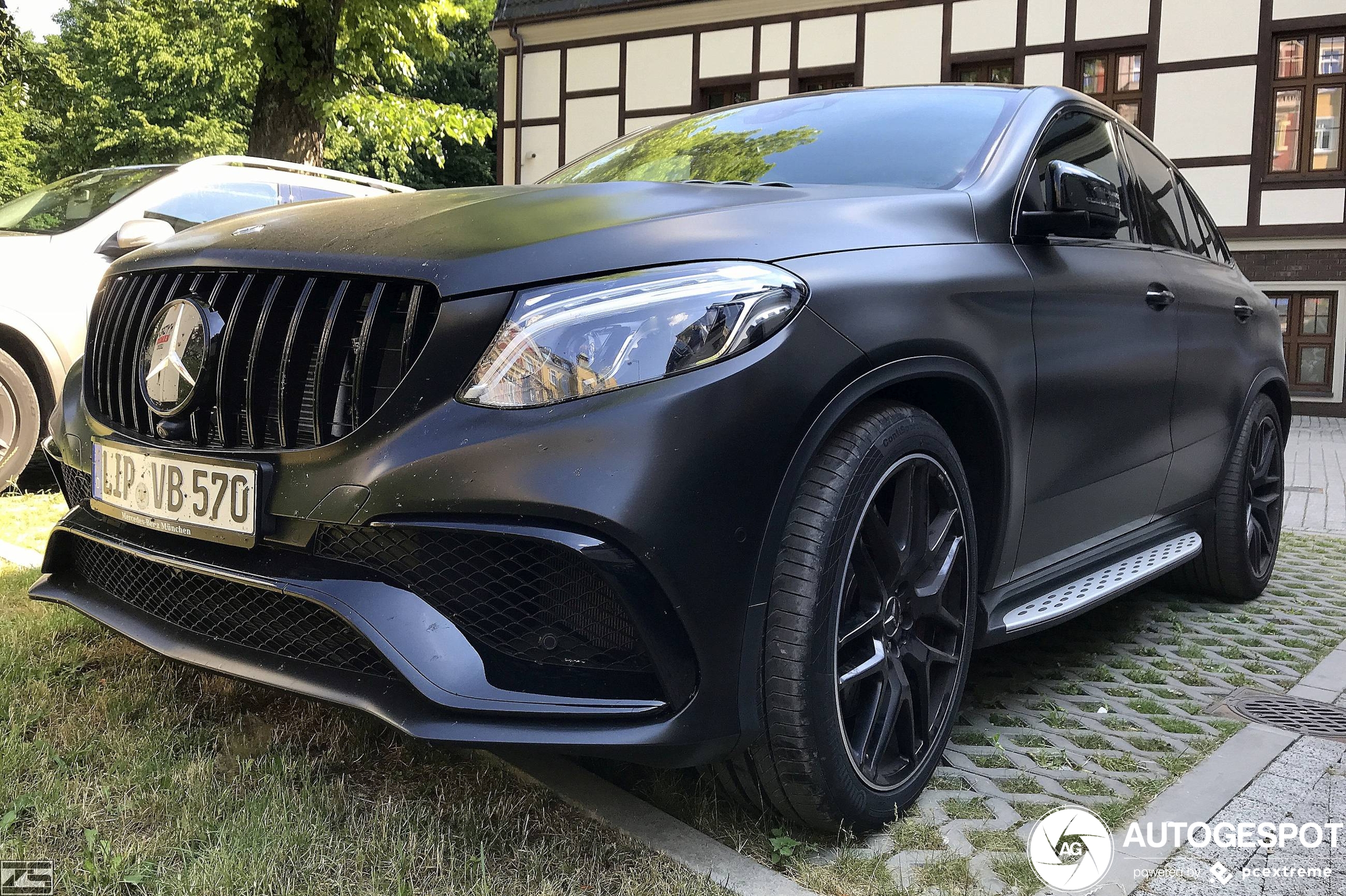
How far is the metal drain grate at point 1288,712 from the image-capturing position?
116 inches

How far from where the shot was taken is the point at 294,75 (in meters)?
10.9

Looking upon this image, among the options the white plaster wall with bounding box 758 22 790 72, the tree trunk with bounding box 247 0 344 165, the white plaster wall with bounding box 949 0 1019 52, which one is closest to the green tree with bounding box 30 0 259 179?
the white plaster wall with bounding box 758 22 790 72

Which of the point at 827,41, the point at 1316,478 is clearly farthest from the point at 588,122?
the point at 1316,478

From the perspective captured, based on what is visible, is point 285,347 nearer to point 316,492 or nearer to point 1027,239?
point 316,492

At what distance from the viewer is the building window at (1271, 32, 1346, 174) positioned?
14.6 meters

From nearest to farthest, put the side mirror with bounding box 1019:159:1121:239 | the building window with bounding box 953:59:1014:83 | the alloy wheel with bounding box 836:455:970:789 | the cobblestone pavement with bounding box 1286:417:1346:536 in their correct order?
the alloy wheel with bounding box 836:455:970:789
the side mirror with bounding box 1019:159:1121:239
the cobblestone pavement with bounding box 1286:417:1346:536
the building window with bounding box 953:59:1014:83

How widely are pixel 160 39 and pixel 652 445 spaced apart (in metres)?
34.0

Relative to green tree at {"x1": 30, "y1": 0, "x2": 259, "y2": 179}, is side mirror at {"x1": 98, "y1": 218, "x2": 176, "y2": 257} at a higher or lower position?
lower

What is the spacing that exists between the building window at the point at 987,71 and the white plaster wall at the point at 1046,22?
1.48 feet

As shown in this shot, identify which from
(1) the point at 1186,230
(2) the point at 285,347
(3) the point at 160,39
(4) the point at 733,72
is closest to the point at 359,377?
(2) the point at 285,347

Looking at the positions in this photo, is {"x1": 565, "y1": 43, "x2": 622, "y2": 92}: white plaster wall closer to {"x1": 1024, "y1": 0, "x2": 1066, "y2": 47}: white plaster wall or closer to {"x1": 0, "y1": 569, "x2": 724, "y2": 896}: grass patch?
{"x1": 1024, "y1": 0, "x2": 1066, "y2": 47}: white plaster wall

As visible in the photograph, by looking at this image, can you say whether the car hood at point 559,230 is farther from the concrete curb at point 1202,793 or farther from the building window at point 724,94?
the building window at point 724,94

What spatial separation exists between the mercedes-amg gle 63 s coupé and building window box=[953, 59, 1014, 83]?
14.6 metres

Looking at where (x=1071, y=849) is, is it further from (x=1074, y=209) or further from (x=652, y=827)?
(x=1074, y=209)
